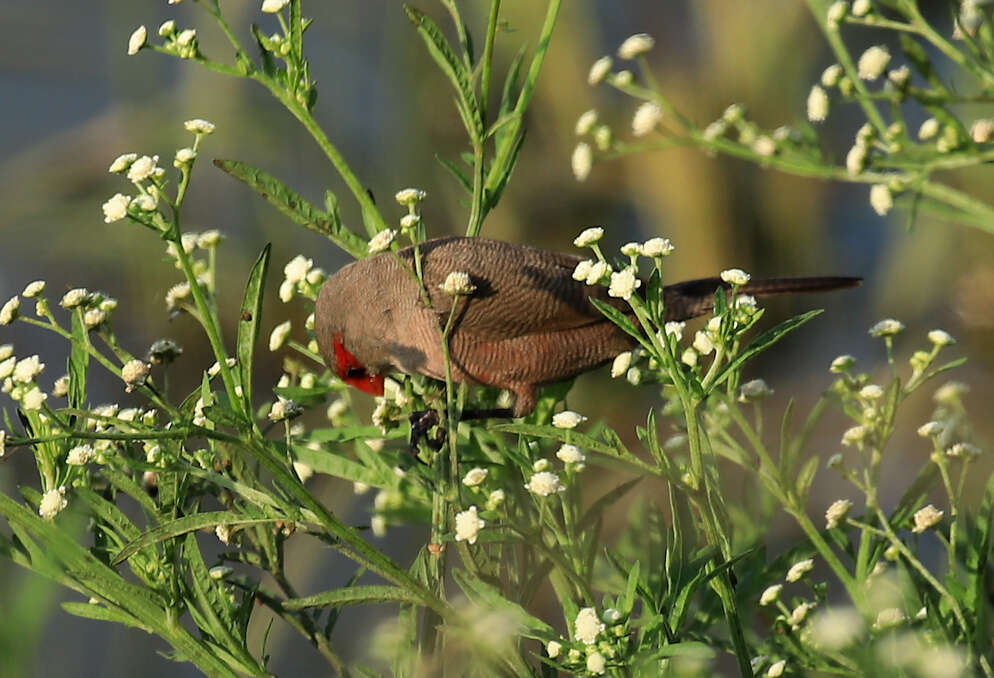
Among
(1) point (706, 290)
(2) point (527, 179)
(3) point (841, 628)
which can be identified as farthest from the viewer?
(2) point (527, 179)

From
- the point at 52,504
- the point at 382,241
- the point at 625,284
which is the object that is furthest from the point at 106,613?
the point at 625,284

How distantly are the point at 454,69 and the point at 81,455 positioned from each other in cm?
56

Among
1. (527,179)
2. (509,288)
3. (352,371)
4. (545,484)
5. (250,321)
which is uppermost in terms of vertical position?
(250,321)

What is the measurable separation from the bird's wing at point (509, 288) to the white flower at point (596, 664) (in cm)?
73

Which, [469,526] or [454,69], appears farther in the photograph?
[454,69]

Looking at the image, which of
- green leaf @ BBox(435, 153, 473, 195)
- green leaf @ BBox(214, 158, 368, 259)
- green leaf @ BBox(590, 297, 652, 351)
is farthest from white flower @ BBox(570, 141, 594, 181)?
green leaf @ BBox(590, 297, 652, 351)

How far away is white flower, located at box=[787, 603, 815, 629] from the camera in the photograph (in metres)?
1.10

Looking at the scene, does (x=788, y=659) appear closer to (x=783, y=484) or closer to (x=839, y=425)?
(x=783, y=484)

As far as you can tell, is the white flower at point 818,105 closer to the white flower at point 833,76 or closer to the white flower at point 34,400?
the white flower at point 833,76

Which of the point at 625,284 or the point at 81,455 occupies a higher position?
the point at 625,284

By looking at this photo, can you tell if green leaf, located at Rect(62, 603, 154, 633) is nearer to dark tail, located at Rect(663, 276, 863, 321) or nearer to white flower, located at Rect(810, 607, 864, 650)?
white flower, located at Rect(810, 607, 864, 650)

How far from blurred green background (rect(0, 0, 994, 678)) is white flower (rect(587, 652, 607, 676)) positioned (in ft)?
9.25

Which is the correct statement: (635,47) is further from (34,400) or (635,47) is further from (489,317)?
(34,400)

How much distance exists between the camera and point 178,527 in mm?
989
